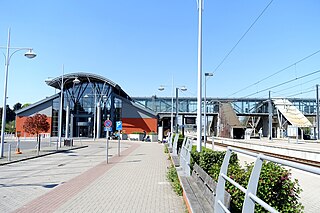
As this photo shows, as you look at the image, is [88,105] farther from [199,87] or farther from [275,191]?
[275,191]

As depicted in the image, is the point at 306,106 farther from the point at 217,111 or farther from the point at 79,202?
the point at 79,202

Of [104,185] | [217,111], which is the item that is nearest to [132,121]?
[217,111]

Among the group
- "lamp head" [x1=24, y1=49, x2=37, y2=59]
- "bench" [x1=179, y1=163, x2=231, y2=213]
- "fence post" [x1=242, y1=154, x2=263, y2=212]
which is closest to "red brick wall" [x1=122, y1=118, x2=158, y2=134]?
"lamp head" [x1=24, y1=49, x2=37, y2=59]

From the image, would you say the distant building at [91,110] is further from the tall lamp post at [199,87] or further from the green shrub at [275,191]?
the green shrub at [275,191]

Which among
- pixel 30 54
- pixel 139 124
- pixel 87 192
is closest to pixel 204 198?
pixel 87 192

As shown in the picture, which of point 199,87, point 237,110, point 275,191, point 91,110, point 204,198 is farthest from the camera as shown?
point 237,110

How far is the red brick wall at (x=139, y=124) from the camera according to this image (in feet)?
198

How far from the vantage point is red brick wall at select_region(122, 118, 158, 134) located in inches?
2375

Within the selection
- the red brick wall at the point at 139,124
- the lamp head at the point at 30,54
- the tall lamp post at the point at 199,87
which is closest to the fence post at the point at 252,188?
the tall lamp post at the point at 199,87

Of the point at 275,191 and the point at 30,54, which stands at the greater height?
the point at 30,54

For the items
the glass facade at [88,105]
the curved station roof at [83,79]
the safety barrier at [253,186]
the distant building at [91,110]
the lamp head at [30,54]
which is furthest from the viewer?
the distant building at [91,110]

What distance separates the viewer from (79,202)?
7746mm

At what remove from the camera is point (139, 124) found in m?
60.5

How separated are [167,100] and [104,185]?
211ft
